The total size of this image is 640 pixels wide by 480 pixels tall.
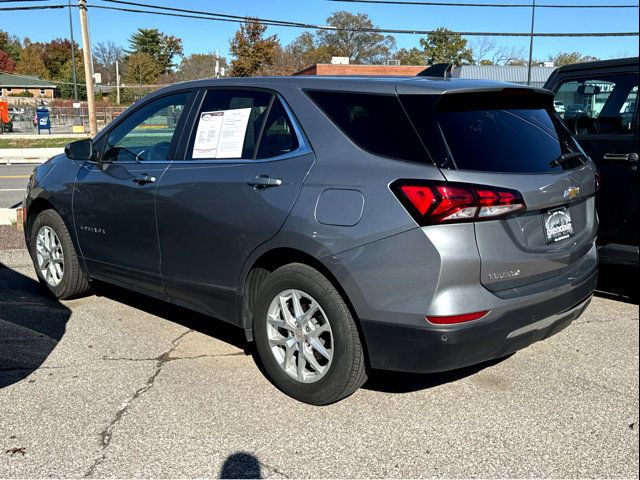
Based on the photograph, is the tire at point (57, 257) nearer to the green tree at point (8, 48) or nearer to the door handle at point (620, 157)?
the door handle at point (620, 157)

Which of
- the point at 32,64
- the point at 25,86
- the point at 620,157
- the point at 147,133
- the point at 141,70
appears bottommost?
the point at 620,157

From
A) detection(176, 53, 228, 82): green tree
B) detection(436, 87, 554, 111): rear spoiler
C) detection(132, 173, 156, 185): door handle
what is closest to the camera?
detection(436, 87, 554, 111): rear spoiler

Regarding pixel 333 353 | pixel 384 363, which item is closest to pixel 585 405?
pixel 384 363

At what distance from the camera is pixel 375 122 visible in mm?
3236

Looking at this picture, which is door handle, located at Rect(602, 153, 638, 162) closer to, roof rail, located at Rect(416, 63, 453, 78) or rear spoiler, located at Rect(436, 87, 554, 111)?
rear spoiler, located at Rect(436, 87, 554, 111)

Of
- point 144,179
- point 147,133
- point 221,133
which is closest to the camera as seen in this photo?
point 221,133

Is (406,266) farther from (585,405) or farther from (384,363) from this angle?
(585,405)

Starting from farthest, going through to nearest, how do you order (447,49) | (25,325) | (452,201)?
(447,49), (25,325), (452,201)

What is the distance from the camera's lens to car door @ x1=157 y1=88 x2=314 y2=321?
3490 millimetres

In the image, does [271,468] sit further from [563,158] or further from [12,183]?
[12,183]

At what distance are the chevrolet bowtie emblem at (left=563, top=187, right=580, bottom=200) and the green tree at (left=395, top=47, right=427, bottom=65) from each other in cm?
7151

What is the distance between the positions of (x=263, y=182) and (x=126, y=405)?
1506 mm

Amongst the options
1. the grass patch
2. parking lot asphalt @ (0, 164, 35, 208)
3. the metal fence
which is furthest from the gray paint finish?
the metal fence

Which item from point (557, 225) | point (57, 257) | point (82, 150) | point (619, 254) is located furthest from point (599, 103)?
point (57, 257)
